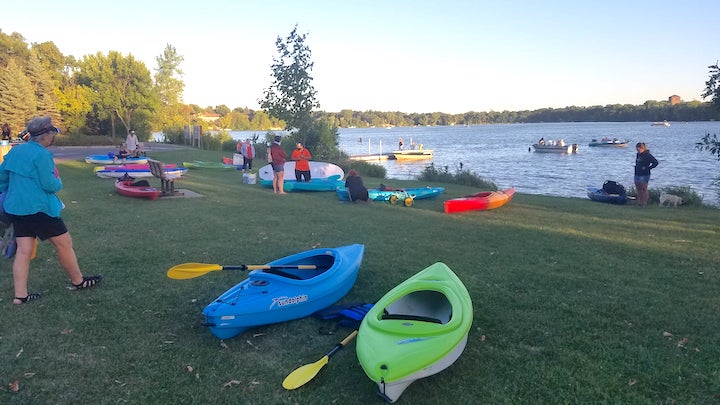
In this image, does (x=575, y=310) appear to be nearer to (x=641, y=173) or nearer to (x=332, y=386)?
(x=332, y=386)

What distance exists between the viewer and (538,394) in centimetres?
332

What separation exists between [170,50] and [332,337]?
199ft

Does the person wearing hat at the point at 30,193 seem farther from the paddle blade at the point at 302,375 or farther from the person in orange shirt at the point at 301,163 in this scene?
the person in orange shirt at the point at 301,163

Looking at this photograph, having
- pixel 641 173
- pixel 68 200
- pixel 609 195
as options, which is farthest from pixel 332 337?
pixel 609 195

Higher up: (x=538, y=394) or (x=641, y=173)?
(x=641, y=173)

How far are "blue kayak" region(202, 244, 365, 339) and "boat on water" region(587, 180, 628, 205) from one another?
12420 mm

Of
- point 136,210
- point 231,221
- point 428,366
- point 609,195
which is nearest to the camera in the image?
point 428,366

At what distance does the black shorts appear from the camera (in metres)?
4.53

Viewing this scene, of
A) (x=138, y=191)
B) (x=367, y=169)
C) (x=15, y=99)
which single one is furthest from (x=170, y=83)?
(x=138, y=191)

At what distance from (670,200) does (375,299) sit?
41.7 ft

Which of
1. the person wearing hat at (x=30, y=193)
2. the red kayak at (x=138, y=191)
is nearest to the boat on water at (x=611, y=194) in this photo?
the red kayak at (x=138, y=191)

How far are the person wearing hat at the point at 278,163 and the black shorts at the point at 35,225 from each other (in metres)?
8.57

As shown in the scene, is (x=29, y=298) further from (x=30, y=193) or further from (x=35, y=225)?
(x=30, y=193)

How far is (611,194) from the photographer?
14.8 meters
